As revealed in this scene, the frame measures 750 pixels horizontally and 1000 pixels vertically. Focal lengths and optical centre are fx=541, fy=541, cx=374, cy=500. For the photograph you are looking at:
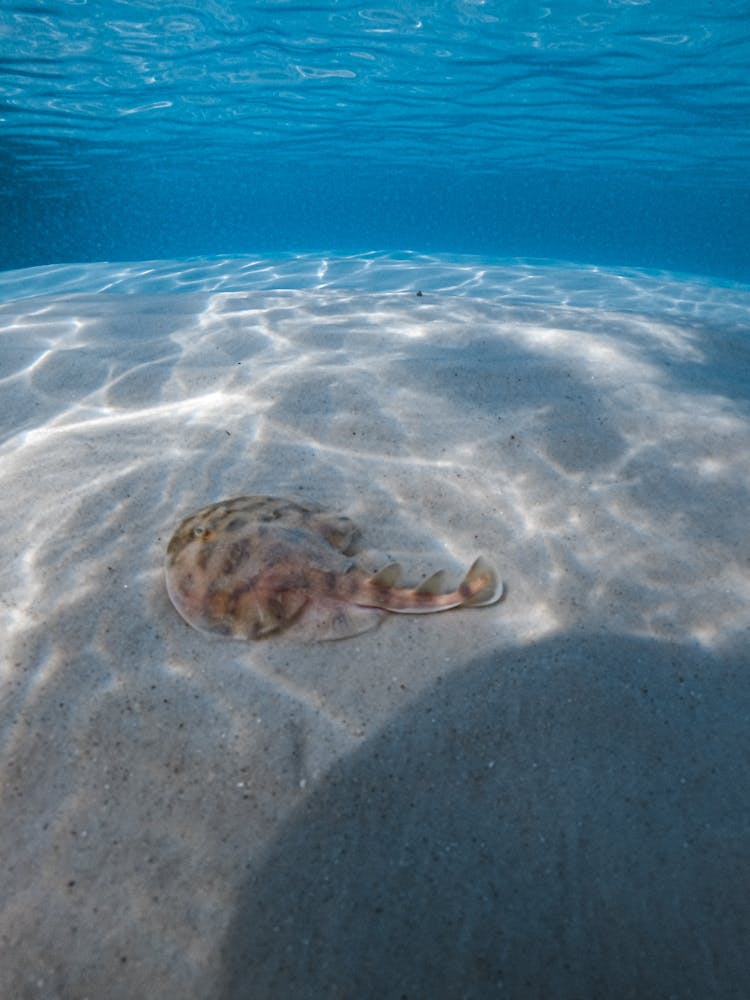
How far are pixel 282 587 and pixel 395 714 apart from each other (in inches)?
29.6

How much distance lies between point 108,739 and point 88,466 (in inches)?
84.4

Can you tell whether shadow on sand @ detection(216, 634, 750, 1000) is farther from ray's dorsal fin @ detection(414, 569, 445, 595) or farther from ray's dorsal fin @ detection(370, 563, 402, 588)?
ray's dorsal fin @ detection(370, 563, 402, 588)

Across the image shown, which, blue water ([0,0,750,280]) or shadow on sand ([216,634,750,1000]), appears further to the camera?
blue water ([0,0,750,280])

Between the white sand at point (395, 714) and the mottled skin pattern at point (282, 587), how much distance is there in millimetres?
122

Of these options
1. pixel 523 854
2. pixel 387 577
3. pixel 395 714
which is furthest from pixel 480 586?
pixel 523 854

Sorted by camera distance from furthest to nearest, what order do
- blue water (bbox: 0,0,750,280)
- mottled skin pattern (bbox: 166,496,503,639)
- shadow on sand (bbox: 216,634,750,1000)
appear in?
blue water (bbox: 0,0,750,280) < mottled skin pattern (bbox: 166,496,503,639) < shadow on sand (bbox: 216,634,750,1000)

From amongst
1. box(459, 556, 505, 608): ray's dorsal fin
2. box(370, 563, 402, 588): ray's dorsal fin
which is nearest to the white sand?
box(459, 556, 505, 608): ray's dorsal fin

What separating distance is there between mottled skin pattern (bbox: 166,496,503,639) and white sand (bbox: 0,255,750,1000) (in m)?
0.12

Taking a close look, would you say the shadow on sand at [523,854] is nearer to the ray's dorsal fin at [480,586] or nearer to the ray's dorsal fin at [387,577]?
the ray's dorsal fin at [480,586]

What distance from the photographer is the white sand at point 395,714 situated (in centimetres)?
168

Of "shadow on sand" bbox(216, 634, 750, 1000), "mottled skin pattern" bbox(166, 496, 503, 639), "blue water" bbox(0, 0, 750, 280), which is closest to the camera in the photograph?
"shadow on sand" bbox(216, 634, 750, 1000)

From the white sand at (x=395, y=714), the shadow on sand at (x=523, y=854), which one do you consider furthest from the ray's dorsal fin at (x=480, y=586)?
the shadow on sand at (x=523, y=854)

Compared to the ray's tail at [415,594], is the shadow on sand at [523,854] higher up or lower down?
lower down

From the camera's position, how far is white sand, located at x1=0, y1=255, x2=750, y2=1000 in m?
1.68
